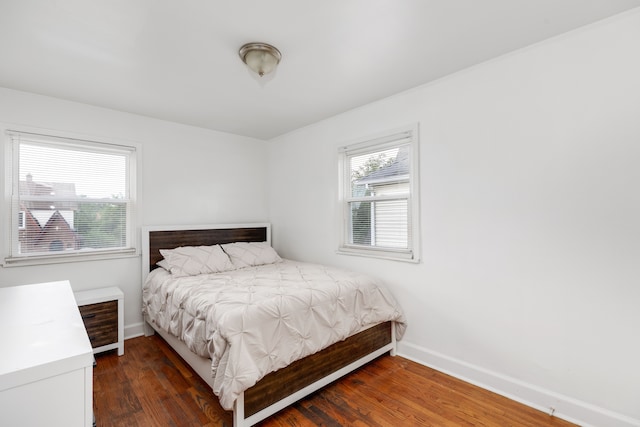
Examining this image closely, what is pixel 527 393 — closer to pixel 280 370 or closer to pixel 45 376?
pixel 280 370

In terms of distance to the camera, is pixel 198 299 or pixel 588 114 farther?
→ pixel 198 299

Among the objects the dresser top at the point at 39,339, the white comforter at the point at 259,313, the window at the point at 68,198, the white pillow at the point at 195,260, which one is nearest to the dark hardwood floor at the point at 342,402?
the white comforter at the point at 259,313

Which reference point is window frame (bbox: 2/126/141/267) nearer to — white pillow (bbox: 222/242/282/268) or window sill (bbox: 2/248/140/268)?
window sill (bbox: 2/248/140/268)

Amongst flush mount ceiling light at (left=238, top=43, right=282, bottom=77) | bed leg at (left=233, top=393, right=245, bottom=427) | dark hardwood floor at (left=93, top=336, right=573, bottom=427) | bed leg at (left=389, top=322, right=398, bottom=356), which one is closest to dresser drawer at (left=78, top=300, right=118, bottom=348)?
dark hardwood floor at (left=93, top=336, right=573, bottom=427)

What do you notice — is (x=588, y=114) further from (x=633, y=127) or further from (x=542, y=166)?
(x=542, y=166)

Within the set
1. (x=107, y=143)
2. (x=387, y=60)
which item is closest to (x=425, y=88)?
(x=387, y=60)

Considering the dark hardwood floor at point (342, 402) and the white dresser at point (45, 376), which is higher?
the white dresser at point (45, 376)

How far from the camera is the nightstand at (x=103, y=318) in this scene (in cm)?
267

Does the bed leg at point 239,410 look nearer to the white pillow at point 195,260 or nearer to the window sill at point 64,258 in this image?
the white pillow at point 195,260

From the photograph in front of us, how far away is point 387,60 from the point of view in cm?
223

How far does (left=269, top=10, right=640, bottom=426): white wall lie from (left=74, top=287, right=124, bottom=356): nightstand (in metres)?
2.58

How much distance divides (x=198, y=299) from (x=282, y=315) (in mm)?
663

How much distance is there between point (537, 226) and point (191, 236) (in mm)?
3339

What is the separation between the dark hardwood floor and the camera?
1.91 meters
